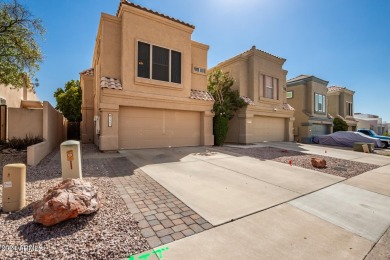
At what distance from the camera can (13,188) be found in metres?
3.37

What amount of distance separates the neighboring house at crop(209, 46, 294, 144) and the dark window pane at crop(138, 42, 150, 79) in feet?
26.2

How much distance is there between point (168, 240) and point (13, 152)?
29.6 ft

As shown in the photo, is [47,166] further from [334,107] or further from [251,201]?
[334,107]

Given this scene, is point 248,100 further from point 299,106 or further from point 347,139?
point 299,106

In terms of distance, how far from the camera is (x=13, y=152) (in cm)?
788

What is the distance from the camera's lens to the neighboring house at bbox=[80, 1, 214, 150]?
9.83 m

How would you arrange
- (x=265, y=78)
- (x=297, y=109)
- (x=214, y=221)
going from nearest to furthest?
(x=214, y=221), (x=265, y=78), (x=297, y=109)

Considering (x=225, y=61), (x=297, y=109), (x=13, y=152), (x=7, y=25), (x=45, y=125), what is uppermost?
(x=225, y=61)

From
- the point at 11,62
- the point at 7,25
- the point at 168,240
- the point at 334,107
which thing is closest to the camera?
the point at 168,240

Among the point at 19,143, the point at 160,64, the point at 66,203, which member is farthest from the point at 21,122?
the point at 66,203

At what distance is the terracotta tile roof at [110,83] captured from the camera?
9.33 metres

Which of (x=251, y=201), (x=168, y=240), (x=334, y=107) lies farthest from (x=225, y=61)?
(x=334, y=107)

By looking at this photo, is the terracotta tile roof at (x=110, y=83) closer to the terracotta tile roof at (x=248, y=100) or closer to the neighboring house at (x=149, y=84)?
the neighboring house at (x=149, y=84)

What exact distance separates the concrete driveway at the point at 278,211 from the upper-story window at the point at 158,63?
244 inches
